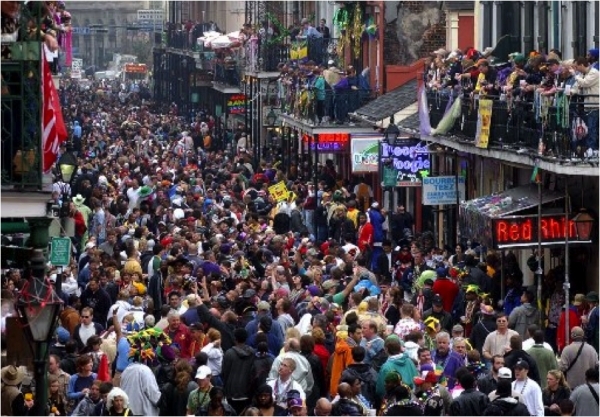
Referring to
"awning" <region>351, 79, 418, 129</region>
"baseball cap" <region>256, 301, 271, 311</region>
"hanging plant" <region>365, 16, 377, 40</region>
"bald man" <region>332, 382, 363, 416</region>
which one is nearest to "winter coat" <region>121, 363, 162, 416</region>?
"bald man" <region>332, 382, 363, 416</region>

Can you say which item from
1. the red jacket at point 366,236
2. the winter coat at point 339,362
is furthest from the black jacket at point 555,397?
the red jacket at point 366,236

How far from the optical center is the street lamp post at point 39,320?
49.8ft

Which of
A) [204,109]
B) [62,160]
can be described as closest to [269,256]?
[62,160]

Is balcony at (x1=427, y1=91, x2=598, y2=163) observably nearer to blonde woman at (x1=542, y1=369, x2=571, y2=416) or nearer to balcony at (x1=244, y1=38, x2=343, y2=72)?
blonde woman at (x1=542, y1=369, x2=571, y2=416)

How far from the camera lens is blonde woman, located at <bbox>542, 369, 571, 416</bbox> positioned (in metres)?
18.7

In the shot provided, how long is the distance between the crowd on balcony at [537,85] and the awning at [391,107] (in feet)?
21.0

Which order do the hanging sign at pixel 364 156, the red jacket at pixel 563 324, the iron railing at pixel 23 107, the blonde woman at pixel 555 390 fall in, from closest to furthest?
1. the iron railing at pixel 23 107
2. the blonde woman at pixel 555 390
3. the red jacket at pixel 563 324
4. the hanging sign at pixel 364 156

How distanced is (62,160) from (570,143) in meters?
7.95

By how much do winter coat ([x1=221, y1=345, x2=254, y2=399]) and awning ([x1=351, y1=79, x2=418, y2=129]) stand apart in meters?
19.9

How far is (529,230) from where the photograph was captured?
26.2m

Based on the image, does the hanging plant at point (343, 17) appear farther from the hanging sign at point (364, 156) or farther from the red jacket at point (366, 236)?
the red jacket at point (366, 236)

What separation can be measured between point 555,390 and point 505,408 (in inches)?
62.8

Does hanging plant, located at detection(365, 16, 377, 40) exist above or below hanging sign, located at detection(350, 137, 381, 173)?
above

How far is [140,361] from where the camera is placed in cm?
2006
